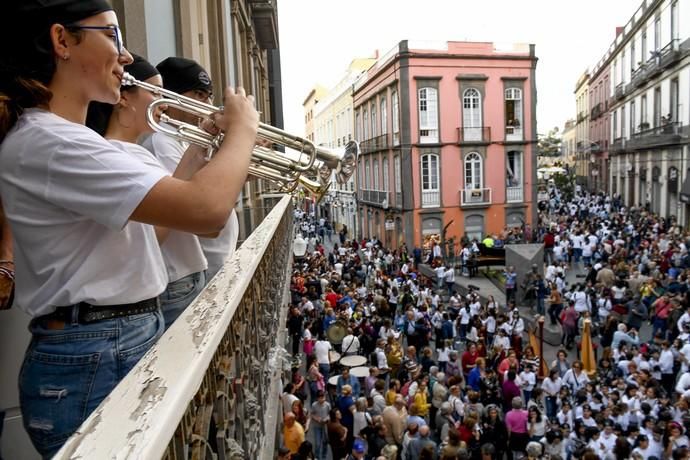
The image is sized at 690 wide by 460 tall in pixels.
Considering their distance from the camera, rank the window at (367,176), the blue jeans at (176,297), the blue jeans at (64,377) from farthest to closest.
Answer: the window at (367,176)
the blue jeans at (176,297)
the blue jeans at (64,377)

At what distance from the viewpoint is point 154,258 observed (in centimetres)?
175

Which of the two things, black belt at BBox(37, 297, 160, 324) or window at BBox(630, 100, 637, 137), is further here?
window at BBox(630, 100, 637, 137)

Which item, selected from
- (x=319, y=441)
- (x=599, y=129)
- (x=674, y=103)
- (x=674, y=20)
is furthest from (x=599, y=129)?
(x=319, y=441)

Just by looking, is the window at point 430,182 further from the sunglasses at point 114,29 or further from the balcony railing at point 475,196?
the sunglasses at point 114,29

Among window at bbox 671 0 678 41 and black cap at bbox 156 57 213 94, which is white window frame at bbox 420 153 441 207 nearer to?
window at bbox 671 0 678 41

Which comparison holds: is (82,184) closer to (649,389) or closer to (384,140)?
(649,389)

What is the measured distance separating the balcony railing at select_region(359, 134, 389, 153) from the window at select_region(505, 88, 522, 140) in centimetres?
648

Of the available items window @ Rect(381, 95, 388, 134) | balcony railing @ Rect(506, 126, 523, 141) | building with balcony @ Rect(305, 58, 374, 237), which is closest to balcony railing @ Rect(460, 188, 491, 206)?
balcony railing @ Rect(506, 126, 523, 141)

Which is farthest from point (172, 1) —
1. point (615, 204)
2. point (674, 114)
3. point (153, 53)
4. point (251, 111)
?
point (615, 204)

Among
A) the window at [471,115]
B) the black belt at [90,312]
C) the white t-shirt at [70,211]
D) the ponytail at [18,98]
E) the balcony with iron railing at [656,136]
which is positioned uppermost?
the window at [471,115]

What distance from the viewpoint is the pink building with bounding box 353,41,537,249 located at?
29.2 m

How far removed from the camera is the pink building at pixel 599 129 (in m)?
49.2

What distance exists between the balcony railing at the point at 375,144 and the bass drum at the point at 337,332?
66.0 feet

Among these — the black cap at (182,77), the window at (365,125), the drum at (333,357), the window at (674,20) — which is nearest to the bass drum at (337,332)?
the drum at (333,357)
